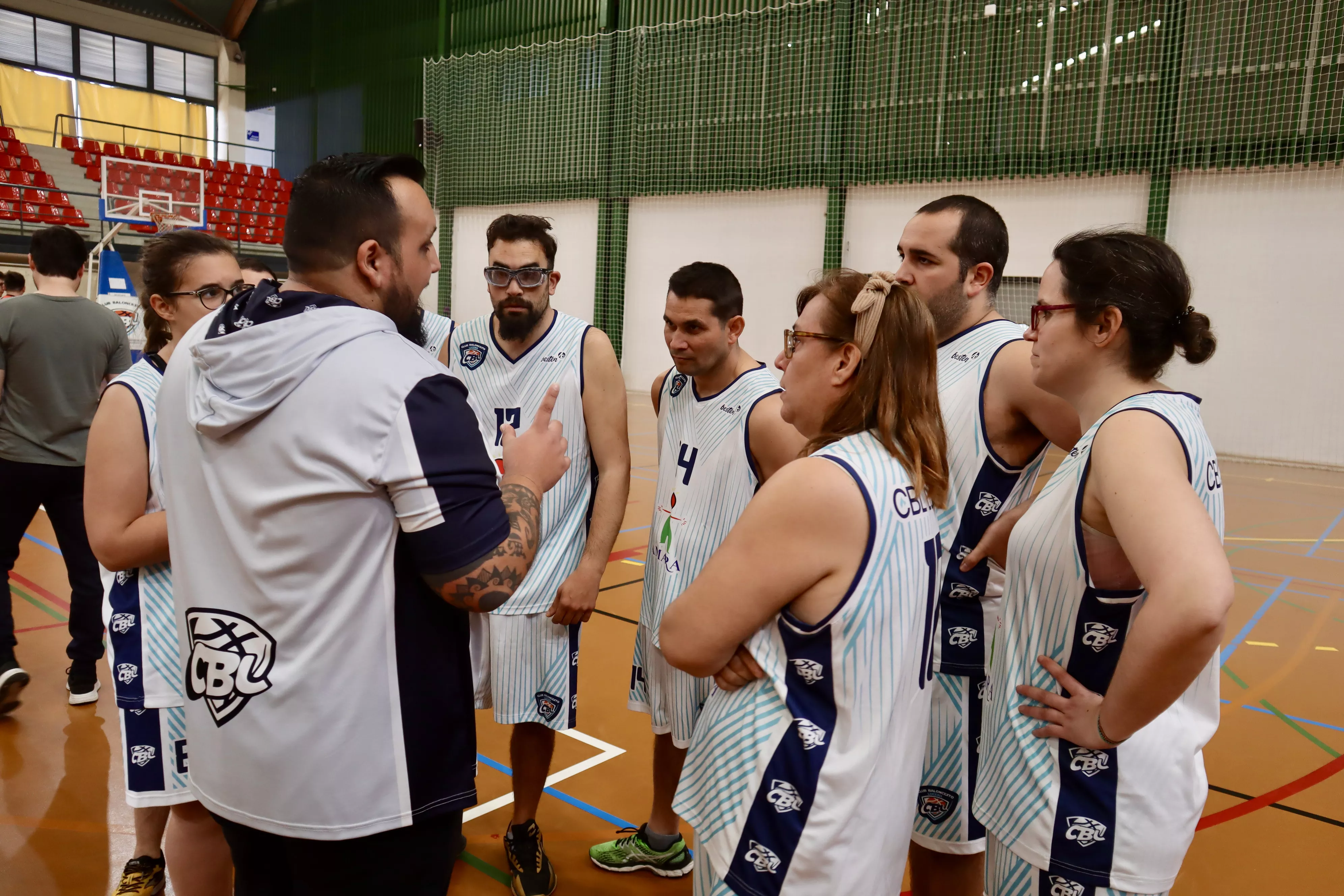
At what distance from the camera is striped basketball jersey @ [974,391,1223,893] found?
159cm

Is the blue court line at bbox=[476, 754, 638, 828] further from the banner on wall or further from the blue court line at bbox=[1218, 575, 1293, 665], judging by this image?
the banner on wall

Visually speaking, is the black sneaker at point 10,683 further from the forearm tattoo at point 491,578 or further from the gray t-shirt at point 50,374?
the forearm tattoo at point 491,578

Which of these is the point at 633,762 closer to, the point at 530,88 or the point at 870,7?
the point at 870,7

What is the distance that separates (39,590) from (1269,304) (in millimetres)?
12917

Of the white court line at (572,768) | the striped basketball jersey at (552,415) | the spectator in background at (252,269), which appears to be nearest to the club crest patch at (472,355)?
the striped basketball jersey at (552,415)

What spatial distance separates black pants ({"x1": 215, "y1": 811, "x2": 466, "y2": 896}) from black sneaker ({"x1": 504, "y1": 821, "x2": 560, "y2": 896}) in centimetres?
132

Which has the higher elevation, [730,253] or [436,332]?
[730,253]

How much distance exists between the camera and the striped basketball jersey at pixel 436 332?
3426mm

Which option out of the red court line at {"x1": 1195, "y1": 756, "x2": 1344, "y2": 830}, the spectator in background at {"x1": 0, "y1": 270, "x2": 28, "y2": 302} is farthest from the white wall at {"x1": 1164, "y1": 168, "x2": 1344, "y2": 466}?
the spectator in background at {"x1": 0, "y1": 270, "x2": 28, "y2": 302}

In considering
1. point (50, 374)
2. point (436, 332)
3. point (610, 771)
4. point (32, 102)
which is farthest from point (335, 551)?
point (32, 102)

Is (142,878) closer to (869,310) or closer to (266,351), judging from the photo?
(266,351)

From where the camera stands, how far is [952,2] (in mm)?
12875

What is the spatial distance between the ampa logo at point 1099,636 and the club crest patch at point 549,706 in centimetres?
176

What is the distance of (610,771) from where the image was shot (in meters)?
3.68
